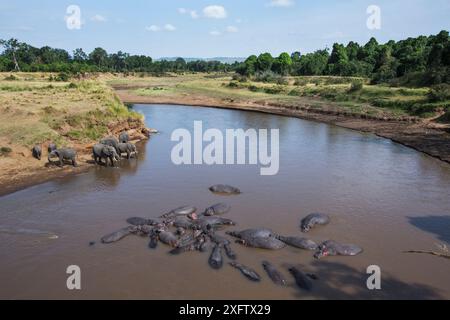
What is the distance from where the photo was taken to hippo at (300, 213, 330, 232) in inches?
646

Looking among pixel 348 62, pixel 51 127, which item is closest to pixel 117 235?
pixel 51 127

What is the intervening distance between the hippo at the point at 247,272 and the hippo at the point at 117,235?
4.67m

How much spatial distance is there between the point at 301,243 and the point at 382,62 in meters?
70.4

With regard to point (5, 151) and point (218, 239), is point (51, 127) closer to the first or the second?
point (5, 151)

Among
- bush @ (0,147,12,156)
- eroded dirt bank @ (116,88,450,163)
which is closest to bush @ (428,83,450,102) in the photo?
eroded dirt bank @ (116,88,450,163)

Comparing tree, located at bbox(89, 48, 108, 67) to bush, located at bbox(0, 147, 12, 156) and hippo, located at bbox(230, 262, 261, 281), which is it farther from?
hippo, located at bbox(230, 262, 261, 281)

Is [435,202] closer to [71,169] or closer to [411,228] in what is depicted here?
[411,228]

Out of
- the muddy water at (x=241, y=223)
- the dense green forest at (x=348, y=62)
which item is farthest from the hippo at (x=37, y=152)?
the dense green forest at (x=348, y=62)

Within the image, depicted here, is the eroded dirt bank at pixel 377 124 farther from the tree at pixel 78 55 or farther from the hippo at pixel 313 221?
the tree at pixel 78 55

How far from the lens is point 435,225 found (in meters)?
17.2

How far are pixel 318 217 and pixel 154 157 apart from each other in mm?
15021

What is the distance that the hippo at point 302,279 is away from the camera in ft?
40.6
